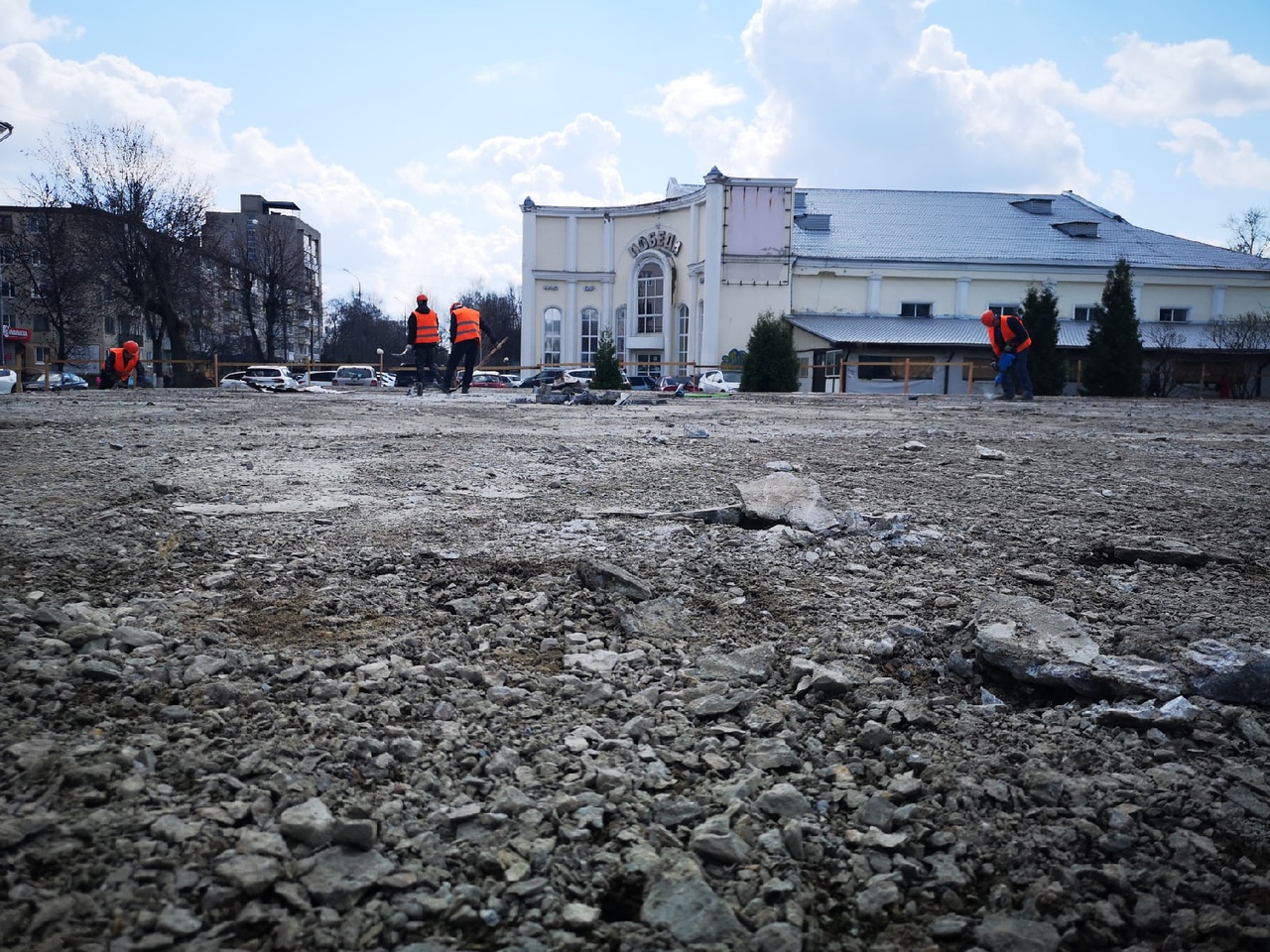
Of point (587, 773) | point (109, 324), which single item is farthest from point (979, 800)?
point (109, 324)

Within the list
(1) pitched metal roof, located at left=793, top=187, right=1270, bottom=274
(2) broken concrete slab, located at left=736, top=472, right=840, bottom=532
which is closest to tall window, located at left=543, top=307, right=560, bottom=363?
(1) pitched metal roof, located at left=793, top=187, right=1270, bottom=274

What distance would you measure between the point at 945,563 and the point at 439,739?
7.00 ft

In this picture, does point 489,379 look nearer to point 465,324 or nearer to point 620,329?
point 620,329

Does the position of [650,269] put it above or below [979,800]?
above

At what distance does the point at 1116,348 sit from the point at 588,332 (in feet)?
87.3

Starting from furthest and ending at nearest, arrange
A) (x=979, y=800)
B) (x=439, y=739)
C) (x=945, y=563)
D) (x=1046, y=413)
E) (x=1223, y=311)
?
(x=1223, y=311) → (x=1046, y=413) → (x=945, y=563) → (x=439, y=739) → (x=979, y=800)

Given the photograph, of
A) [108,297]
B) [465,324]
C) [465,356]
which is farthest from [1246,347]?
[108,297]

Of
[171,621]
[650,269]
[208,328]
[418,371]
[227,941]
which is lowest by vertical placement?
[227,941]

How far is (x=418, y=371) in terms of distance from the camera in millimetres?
16703

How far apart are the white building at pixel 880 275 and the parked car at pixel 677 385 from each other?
1808mm

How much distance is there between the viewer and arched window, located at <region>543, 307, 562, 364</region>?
154 feet

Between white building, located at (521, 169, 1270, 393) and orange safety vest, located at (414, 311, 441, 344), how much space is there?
932 inches

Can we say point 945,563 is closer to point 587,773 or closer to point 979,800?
point 979,800

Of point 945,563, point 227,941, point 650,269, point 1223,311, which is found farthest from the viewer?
point 650,269
